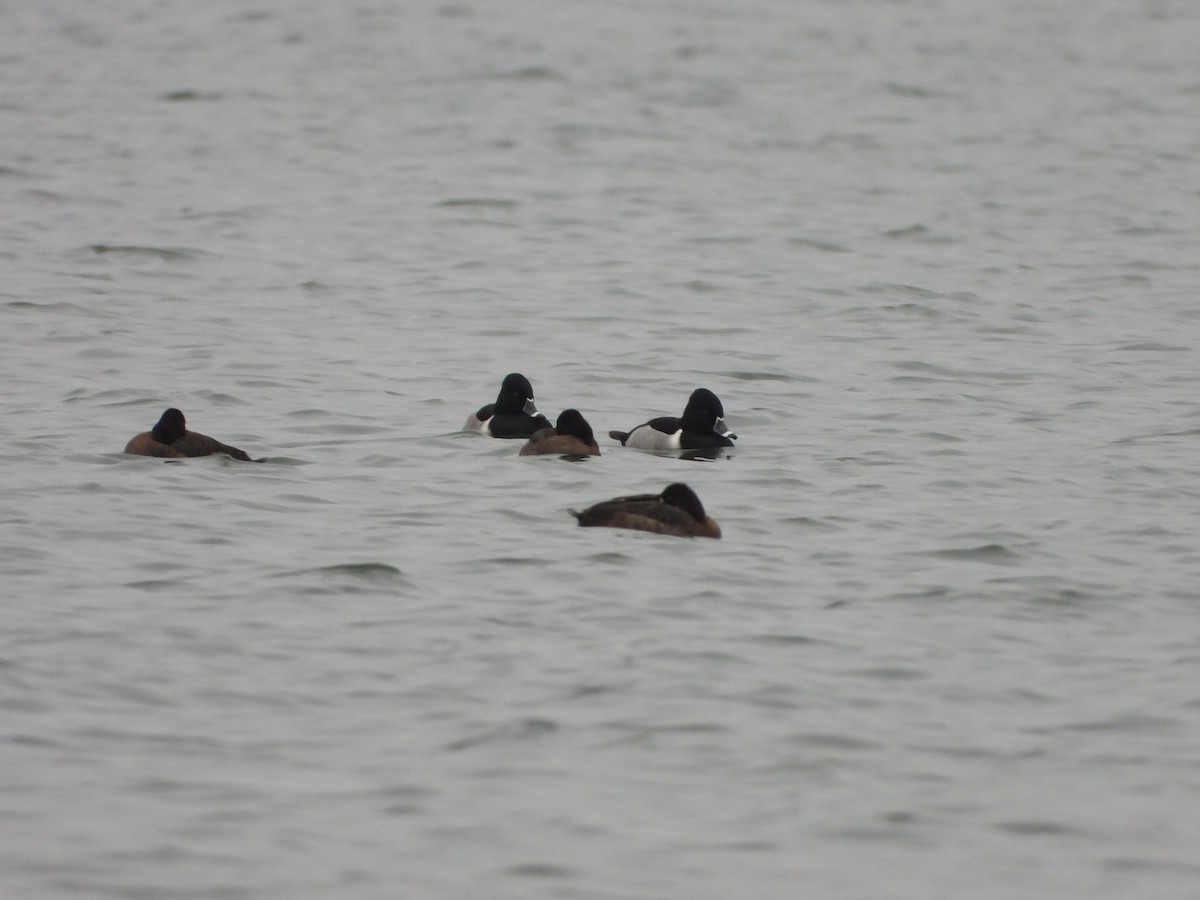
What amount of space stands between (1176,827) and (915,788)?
1123mm

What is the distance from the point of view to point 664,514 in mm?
12117

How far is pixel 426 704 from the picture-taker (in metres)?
9.35

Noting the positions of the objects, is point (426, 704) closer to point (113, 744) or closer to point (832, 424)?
point (113, 744)

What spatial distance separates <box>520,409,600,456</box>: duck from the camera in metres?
14.5

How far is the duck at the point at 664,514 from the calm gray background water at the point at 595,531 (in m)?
0.15

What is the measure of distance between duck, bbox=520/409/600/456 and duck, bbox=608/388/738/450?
0.58 meters

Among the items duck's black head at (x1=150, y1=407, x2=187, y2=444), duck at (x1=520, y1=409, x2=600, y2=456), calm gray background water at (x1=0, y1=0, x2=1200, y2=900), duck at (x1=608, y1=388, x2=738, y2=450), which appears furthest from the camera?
duck at (x1=608, y1=388, x2=738, y2=450)

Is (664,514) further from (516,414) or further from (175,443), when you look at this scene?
(175,443)

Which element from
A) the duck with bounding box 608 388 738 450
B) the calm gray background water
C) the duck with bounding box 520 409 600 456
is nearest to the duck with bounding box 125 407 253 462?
the calm gray background water

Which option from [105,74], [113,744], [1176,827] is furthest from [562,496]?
[105,74]

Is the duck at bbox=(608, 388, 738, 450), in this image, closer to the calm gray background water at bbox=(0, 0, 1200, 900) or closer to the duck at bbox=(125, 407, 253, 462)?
the calm gray background water at bbox=(0, 0, 1200, 900)

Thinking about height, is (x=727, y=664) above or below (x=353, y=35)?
below

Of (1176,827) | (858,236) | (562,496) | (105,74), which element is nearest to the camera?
(1176,827)

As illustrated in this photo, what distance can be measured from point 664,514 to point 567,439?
2.59m
